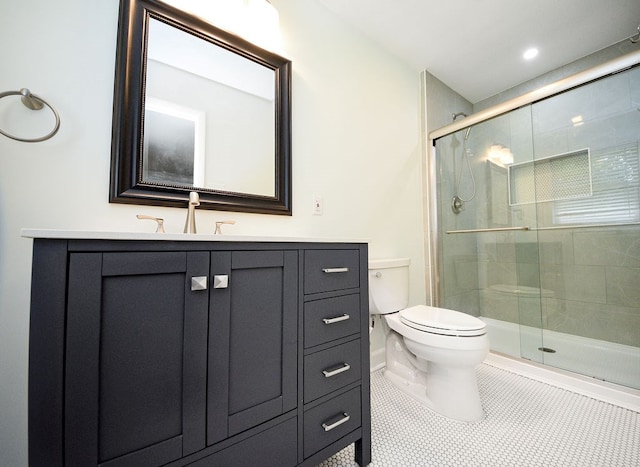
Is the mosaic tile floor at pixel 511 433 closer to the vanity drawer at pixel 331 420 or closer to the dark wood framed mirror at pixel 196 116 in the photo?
the vanity drawer at pixel 331 420

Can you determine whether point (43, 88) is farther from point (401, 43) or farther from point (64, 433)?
point (401, 43)

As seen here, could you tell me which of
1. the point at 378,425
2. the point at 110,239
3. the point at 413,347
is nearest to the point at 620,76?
the point at 413,347

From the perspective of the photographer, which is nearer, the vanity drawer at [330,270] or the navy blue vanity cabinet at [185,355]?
the navy blue vanity cabinet at [185,355]

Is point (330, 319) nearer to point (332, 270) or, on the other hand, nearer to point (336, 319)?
point (336, 319)

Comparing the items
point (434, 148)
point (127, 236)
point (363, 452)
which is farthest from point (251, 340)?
point (434, 148)

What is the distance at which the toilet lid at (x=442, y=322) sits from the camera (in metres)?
1.26

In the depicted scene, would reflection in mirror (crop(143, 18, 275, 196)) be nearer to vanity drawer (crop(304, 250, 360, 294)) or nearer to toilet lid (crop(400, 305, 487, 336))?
vanity drawer (crop(304, 250, 360, 294))

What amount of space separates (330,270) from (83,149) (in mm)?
964

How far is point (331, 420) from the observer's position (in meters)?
0.93

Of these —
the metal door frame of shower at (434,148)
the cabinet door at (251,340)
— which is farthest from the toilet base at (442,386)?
the cabinet door at (251,340)

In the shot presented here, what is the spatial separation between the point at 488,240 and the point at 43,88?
112 inches

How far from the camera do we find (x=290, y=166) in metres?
1.39

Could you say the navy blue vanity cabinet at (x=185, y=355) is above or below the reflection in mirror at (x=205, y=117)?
below

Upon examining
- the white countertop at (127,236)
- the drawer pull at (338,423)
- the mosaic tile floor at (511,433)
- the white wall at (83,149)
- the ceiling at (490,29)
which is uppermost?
the ceiling at (490,29)
